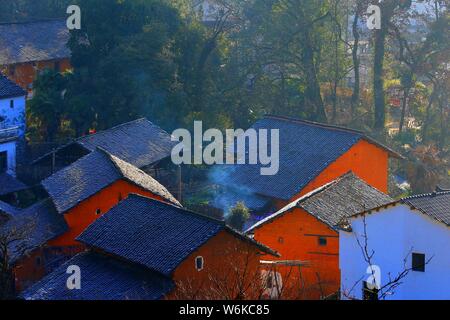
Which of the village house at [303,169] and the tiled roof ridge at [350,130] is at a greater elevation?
the tiled roof ridge at [350,130]

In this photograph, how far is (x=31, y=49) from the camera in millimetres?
35250

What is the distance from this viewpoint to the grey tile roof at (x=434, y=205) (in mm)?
17125

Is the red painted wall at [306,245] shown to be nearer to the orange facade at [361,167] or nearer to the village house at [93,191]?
the village house at [93,191]

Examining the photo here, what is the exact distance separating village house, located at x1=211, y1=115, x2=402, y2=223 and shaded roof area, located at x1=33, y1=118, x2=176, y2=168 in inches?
73.3

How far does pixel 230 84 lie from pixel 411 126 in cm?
796

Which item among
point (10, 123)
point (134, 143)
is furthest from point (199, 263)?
point (10, 123)

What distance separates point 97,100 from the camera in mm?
28953

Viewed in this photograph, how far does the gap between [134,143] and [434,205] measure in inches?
430

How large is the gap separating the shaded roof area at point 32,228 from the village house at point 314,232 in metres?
4.71

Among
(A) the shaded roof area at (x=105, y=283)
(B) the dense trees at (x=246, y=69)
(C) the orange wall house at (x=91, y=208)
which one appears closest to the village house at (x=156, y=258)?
(A) the shaded roof area at (x=105, y=283)

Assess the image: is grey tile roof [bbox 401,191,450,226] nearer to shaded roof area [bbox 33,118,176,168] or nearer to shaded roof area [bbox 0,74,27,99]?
shaded roof area [bbox 33,118,176,168]

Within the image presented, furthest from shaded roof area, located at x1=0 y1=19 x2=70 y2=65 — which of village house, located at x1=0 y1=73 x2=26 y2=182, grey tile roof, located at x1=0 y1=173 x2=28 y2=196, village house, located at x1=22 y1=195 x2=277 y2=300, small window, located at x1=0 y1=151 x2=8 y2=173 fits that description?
village house, located at x1=22 y1=195 x2=277 y2=300
